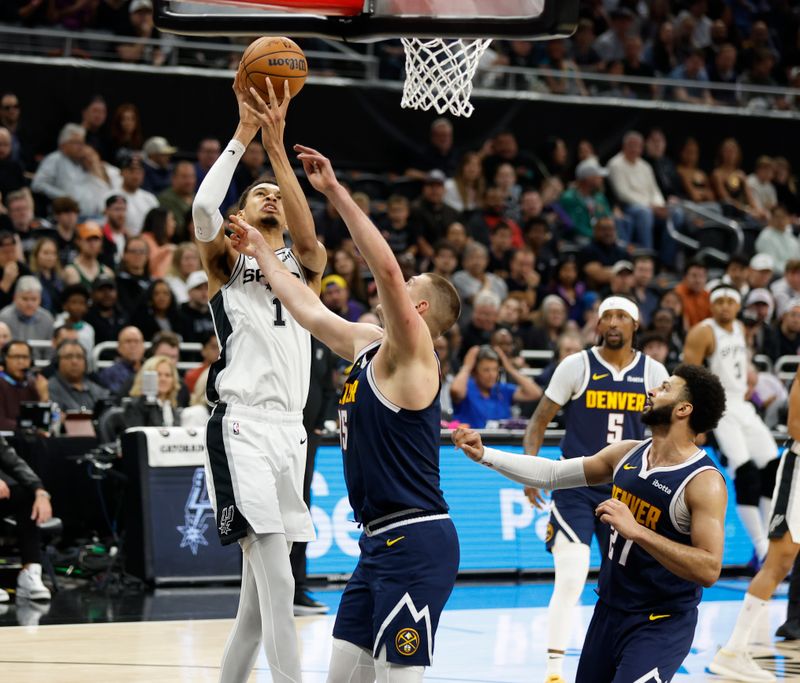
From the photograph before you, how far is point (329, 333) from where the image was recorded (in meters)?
5.00

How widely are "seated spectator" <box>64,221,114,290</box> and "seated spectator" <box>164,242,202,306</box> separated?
2.18 ft

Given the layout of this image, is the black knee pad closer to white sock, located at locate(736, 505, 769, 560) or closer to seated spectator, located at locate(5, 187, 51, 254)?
white sock, located at locate(736, 505, 769, 560)

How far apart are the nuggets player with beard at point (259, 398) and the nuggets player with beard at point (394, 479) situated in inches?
33.7

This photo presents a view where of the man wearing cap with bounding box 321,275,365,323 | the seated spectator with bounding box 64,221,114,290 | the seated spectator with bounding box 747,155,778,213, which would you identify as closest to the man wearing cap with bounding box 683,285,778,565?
the man wearing cap with bounding box 321,275,365,323

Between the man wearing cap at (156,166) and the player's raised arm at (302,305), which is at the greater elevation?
the man wearing cap at (156,166)

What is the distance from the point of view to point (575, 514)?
7660 millimetres

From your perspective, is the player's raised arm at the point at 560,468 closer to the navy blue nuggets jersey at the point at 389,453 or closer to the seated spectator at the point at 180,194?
the navy blue nuggets jersey at the point at 389,453

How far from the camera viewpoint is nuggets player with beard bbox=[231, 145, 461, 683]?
461cm

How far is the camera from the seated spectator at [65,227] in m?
13.3

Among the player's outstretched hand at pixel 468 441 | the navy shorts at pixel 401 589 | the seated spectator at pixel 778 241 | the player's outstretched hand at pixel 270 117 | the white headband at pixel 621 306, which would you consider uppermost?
the seated spectator at pixel 778 241

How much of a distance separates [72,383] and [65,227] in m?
2.62

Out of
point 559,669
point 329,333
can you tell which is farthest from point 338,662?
point 559,669

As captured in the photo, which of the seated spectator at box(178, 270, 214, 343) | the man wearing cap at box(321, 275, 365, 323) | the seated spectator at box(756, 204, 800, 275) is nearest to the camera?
the man wearing cap at box(321, 275, 365, 323)

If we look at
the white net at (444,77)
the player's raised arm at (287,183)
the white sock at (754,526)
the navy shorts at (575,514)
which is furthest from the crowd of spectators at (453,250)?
the player's raised arm at (287,183)
